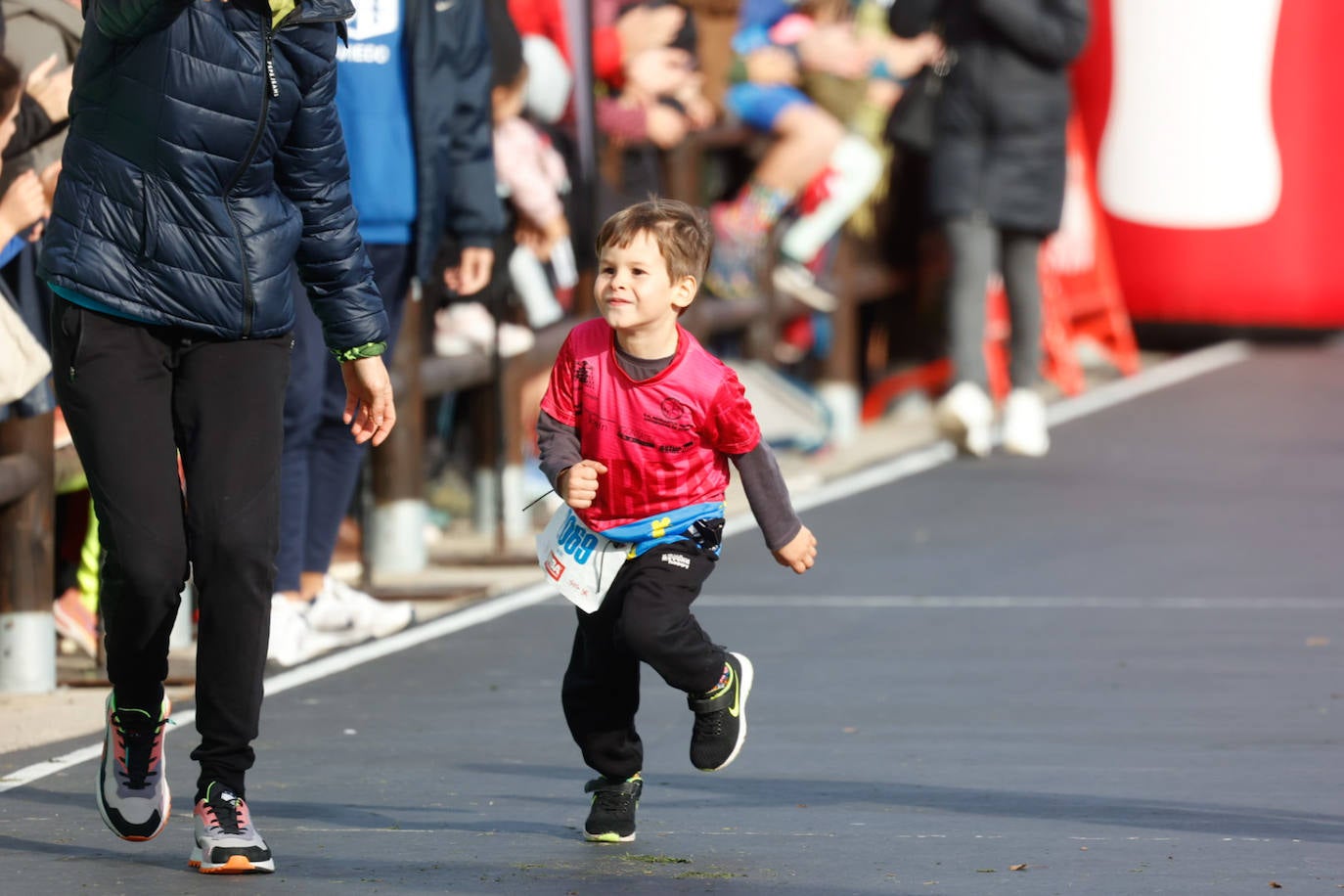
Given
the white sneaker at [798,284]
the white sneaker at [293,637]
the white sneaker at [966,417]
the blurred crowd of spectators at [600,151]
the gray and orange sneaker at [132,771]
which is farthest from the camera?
the white sneaker at [798,284]

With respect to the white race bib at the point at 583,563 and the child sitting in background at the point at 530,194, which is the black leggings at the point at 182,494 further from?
the child sitting in background at the point at 530,194

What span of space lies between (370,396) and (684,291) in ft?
1.97

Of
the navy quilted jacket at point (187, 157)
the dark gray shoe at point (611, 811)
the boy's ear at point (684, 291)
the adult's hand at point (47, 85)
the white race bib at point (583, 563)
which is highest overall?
the navy quilted jacket at point (187, 157)

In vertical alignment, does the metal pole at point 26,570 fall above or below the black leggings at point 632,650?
below

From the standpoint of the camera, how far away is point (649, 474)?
4.99m

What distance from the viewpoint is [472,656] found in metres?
7.35

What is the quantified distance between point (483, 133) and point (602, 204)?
211cm

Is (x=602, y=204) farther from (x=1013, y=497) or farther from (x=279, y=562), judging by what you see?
(x=279, y=562)

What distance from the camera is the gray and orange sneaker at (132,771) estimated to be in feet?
16.0

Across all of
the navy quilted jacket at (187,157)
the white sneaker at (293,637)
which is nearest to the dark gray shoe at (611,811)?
the navy quilted jacket at (187,157)

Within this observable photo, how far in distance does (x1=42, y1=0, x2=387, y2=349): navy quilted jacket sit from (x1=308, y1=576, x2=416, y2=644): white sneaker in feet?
9.07

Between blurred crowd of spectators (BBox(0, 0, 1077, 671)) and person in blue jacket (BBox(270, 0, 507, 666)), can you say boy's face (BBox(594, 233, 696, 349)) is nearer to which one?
blurred crowd of spectators (BBox(0, 0, 1077, 671))

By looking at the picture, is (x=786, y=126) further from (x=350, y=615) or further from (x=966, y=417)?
(x=350, y=615)

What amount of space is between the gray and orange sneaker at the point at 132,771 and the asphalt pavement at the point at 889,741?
0.08m
